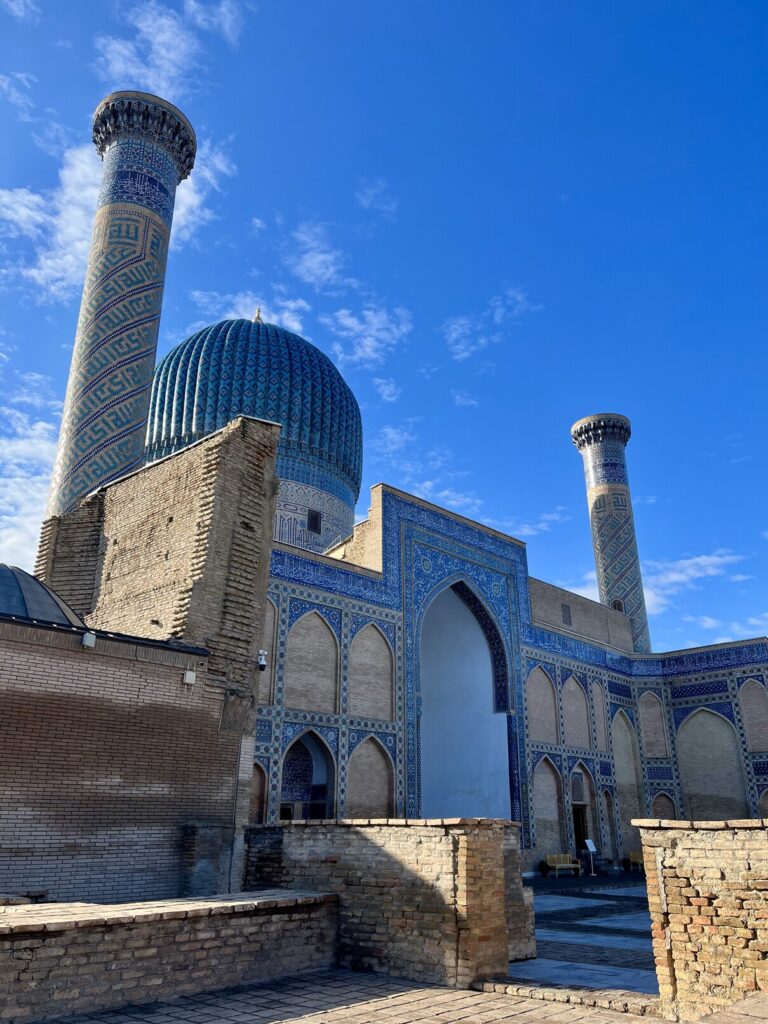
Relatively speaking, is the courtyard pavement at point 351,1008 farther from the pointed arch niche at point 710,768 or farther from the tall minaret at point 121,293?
the pointed arch niche at point 710,768

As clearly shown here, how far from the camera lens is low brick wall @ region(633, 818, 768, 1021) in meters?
3.38

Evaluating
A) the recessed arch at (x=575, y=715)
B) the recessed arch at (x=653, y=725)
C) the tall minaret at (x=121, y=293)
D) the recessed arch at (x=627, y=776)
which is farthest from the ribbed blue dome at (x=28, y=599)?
the recessed arch at (x=653, y=725)

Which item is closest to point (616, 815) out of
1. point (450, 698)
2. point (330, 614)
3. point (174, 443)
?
point (450, 698)

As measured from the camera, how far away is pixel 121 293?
40.0ft

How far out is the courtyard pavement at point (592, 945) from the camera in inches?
175

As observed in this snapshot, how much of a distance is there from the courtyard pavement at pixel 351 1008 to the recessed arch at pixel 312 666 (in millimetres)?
6790

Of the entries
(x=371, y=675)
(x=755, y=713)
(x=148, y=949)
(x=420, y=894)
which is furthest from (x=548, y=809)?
(x=148, y=949)

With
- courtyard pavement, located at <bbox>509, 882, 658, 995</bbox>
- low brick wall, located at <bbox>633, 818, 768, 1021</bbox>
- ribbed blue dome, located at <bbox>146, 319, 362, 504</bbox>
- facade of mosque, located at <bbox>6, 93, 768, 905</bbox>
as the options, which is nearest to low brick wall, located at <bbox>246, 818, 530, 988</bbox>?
courtyard pavement, located at <bbox>509, 882, 658, 995</bbox>

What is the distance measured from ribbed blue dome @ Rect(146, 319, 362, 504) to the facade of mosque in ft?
0.14

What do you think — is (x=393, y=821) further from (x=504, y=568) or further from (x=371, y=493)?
(x=504, y=568)

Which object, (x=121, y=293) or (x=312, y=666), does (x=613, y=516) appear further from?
(x=121, y=293)

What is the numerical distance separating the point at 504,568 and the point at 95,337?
7961mm

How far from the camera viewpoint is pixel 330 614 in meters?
11.7

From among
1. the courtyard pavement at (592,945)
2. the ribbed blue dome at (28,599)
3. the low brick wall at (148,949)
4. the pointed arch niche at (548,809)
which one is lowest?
the courtyard pavement at (592,945)
